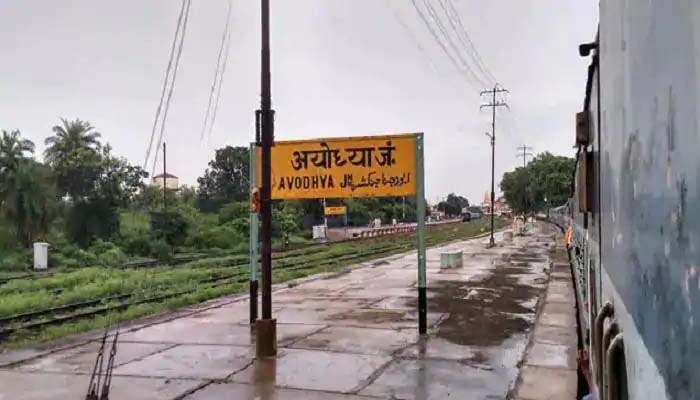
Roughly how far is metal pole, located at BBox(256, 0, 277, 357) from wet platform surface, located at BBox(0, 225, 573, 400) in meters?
0.27

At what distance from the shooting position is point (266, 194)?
27.0 ft

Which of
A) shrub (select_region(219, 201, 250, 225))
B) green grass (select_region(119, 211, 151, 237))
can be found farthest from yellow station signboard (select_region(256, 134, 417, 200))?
shrub (select_region(219, 201, 250, 225))

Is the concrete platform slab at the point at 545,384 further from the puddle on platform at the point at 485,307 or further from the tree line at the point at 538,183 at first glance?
the tree line at the point at 538,183

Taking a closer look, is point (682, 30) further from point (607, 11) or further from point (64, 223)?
point (64, 223)

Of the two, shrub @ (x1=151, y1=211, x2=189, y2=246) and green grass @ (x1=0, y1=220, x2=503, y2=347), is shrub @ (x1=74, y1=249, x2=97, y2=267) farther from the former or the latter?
green grass @ (x1=0, y1=220, x2=503, y2=347)

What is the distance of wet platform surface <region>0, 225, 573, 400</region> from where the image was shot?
6539 millimetres

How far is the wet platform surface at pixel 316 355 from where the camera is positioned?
6.54 meters

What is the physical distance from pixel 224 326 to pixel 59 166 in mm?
34960

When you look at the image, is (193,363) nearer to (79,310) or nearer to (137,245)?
(79,310)

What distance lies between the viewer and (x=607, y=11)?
8.46 feet

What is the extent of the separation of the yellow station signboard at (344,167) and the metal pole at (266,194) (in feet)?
5.14

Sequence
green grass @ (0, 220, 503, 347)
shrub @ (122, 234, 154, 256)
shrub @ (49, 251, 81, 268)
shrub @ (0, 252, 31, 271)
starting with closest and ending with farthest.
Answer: green grass @ (0, 220, 503, 347)
shrub @ (0, 252, 31, 271)
shrub @ (49, 251, 81, 268)
shrub @ (122, 234, 154, 256)

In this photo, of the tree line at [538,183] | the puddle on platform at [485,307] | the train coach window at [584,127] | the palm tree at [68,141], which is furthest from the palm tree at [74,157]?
the tree line at [538,183]

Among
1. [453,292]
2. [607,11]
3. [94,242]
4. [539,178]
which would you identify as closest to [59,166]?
[94,242]
